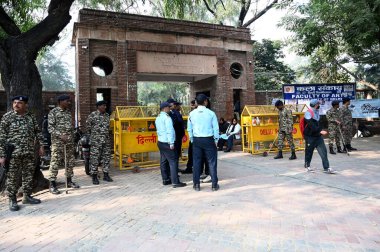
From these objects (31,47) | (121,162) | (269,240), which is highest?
(31,47)

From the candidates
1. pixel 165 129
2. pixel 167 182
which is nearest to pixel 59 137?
pixel 165 129

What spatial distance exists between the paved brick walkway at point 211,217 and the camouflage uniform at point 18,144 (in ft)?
1.52

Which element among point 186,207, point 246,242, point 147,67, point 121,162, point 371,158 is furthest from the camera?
point 147,67

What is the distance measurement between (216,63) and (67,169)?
8.62 m

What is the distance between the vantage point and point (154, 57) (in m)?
12.4

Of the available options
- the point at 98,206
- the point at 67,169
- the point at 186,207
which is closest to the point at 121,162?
the point at 67,169

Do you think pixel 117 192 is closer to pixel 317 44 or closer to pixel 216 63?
pixel 216 63

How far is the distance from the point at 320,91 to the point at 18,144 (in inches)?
485

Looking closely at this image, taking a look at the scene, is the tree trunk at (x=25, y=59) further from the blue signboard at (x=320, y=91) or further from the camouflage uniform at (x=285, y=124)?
the blue signboard at (x=320, y=91)

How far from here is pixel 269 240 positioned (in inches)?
144

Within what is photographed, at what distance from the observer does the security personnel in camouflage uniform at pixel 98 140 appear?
6.88m

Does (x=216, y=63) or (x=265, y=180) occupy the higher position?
(x=216, y=63)

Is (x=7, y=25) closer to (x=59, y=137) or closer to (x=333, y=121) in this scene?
(x=59, y=137)

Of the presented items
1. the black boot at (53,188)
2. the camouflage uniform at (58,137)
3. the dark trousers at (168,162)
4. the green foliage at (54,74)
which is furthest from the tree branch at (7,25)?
the green foliage at (54,74)
